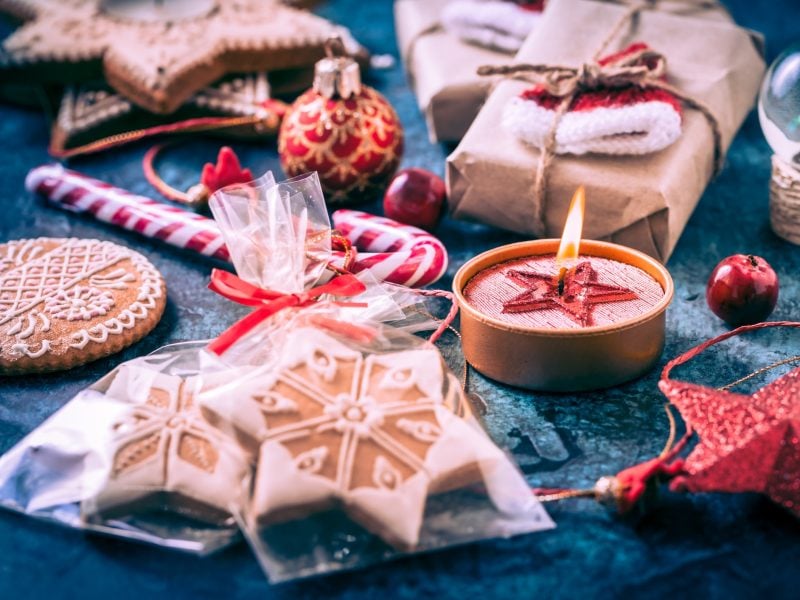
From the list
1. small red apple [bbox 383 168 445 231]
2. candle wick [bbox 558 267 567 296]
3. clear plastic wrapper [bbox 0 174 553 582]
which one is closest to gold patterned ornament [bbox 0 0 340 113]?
small red apple [bbox 383 168 445 231]

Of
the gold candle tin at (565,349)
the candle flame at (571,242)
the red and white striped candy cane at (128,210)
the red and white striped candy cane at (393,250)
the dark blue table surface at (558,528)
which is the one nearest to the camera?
the dark blue table surface at (558,528)

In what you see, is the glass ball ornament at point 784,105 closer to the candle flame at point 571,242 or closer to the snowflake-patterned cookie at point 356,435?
the candle flame at point 571,242

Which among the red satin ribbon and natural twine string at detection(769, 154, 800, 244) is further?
natural twine string at detection(769, 154, 800, 244)

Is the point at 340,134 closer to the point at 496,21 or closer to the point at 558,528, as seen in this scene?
the point at 496,21

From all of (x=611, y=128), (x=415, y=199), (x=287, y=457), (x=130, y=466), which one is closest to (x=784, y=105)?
(x=611, y=128)

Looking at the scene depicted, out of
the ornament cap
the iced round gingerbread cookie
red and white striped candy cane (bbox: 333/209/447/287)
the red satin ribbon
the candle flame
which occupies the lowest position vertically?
the iced round gingerbread cookie

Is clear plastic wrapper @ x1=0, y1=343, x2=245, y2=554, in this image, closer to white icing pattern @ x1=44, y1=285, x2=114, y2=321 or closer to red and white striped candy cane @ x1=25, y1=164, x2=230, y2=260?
white icing pattern @ x1=44, y1=285, x2=114, y2=321

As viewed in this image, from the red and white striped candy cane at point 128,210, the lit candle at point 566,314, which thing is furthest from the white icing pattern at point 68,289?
the lit candle at point 566,314
